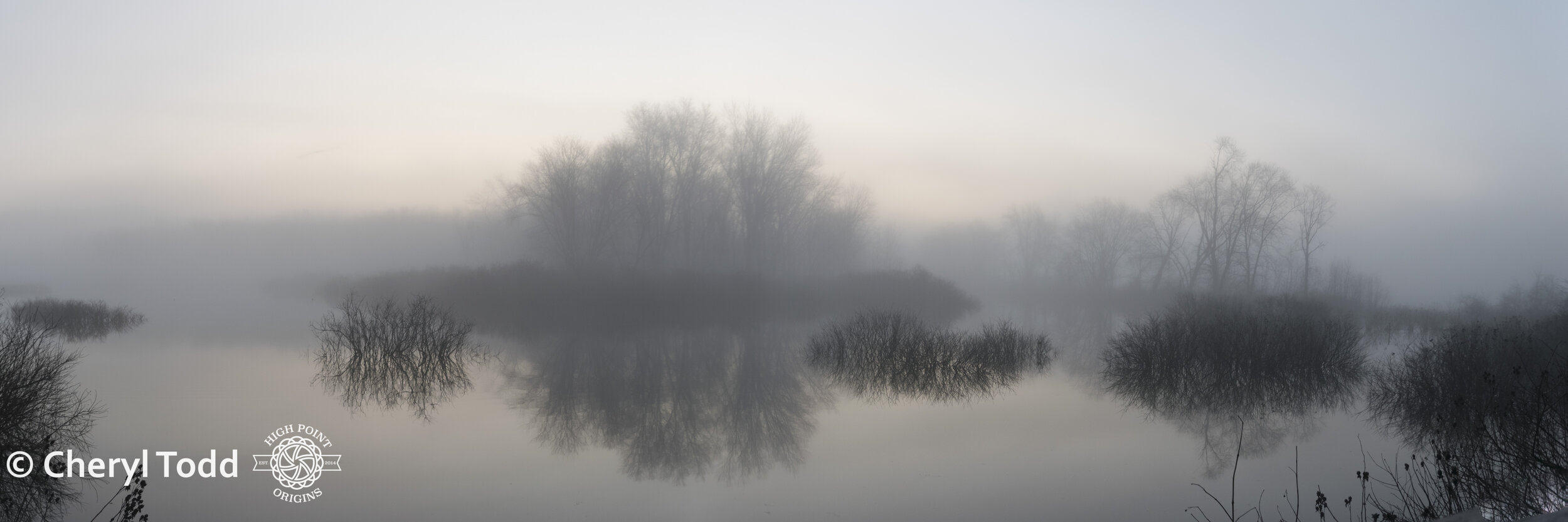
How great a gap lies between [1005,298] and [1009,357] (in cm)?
3814

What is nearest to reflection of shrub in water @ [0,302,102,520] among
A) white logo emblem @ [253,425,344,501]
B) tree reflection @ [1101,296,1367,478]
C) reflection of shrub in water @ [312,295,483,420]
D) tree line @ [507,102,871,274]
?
white logo emblem @ [253,425,344,501]

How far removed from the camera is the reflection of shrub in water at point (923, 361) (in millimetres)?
10836

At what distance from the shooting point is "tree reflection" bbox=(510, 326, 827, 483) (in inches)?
271

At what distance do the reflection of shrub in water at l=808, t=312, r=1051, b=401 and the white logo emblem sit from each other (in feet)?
19.5

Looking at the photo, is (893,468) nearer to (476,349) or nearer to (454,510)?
(454,510)

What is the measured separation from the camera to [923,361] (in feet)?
41.0

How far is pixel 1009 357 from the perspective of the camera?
1338 centimetres

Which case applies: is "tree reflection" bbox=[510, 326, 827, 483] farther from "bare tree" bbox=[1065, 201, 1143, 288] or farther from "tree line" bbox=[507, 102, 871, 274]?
"bare tree" bbox=[1065, 201, 1143, 288]

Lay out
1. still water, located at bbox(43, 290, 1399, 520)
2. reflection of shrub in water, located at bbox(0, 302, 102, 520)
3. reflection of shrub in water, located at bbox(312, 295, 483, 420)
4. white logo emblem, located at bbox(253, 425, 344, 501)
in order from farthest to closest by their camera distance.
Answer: reflection of shrub in water, located at bbox(312, 295, 483, 420), white logo emblem, located at bbox(253, 425, 344, 501), still water, located at bbox(43, 290, 1399, 520), reflection of shrub in water, located at bbox(0, 302, 102, 520)

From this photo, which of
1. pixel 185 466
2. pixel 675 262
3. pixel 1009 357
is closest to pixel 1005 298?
pixel 675 262

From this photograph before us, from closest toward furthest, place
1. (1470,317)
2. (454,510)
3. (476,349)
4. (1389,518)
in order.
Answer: (1389,518), (454,510), (476,349), (1470,317)

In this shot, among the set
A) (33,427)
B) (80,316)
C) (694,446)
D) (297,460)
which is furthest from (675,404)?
(80,316)
